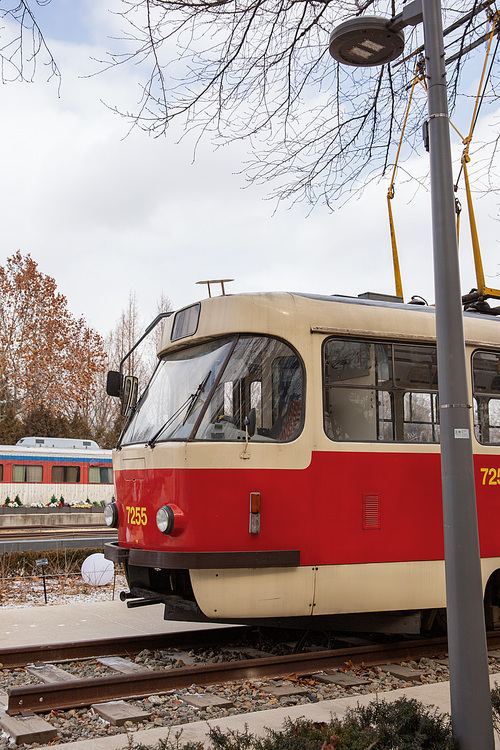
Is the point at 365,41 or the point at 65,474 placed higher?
the point at 365,41

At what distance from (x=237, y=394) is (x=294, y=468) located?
80cm

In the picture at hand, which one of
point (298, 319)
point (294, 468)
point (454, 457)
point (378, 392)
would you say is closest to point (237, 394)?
point (294, 468)

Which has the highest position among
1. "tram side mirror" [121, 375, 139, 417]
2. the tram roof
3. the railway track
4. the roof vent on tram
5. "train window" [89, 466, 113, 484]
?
the roof vent on tram

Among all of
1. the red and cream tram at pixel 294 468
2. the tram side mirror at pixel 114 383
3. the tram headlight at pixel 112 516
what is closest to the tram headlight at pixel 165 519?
the red and cream tram at pixel 294 468

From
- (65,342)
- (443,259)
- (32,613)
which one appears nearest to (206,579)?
(443,259)

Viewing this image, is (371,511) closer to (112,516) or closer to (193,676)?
(193,676)

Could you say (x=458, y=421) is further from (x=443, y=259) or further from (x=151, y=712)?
(x=151, y=712)

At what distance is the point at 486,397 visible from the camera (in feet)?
24.9

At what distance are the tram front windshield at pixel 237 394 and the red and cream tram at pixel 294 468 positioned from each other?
1 cm

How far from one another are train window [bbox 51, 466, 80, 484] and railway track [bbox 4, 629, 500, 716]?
916 inches

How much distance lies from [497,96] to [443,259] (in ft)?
12.5

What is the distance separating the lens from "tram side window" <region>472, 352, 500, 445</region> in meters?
7.52

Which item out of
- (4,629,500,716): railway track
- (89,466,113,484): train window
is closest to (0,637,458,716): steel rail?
(4,629,500,716): railway track

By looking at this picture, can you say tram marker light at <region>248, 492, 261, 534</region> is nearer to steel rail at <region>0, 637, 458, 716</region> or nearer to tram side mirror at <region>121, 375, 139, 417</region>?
steel rail at <region>0, 637, 458, 716</region>
